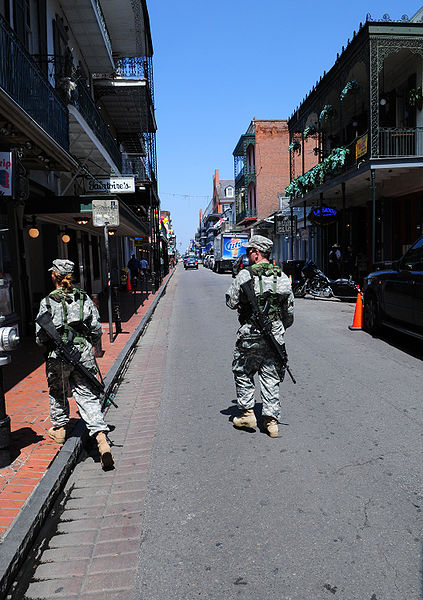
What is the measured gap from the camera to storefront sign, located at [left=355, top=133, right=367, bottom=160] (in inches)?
657

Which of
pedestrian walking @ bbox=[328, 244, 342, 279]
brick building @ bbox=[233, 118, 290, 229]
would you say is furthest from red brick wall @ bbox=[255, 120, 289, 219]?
pedestrian walking @ bbox=[328, 244, 342, 279]

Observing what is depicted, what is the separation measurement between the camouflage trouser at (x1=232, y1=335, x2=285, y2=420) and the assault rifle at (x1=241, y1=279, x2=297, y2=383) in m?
0.09

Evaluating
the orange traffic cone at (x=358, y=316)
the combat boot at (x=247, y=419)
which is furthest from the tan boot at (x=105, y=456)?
the orange traffic cone at (x=358, y=316)

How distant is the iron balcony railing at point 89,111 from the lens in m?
13.1

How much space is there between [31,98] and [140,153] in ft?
76.1

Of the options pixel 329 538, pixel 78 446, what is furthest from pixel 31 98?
pixel 329 538

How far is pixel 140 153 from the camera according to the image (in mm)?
30781

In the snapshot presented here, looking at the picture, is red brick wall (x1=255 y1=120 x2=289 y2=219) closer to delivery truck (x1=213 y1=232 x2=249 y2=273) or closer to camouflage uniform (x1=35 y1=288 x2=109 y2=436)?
delivery truck (x1=213 y1=232 x2=249 y2=273)

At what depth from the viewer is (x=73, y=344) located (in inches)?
176

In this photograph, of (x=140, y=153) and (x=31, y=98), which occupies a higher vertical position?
(x=140, y=153)

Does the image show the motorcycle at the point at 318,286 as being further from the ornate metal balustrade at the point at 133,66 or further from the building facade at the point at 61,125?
the ornate metal balustrade at the point at 133,66

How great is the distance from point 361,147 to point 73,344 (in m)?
15.1

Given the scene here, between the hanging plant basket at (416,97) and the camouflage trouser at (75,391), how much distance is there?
16.4m

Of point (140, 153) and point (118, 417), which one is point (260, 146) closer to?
point (140, 153)
